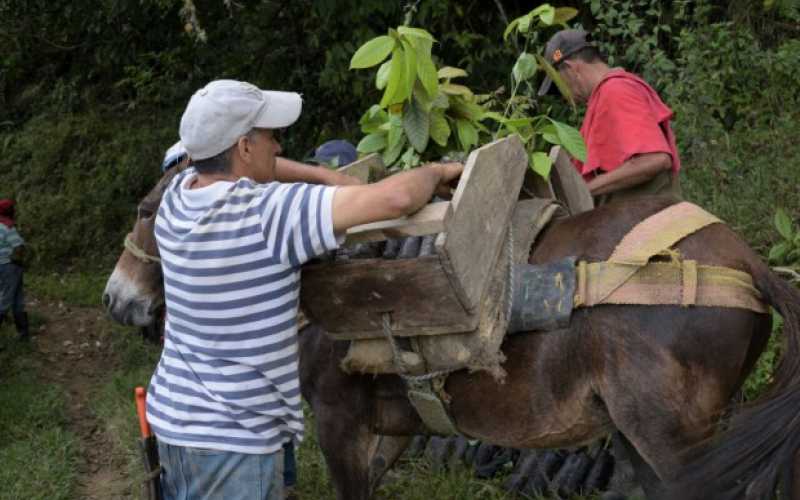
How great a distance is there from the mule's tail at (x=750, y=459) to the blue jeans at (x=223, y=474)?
3.83 ft

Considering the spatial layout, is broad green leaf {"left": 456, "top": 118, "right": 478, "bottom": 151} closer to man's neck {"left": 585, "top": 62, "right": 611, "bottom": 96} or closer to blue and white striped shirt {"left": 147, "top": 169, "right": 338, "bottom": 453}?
blue and white striped shirt {"left": 147, "top": 169, "right": 338, "bottom": 453}

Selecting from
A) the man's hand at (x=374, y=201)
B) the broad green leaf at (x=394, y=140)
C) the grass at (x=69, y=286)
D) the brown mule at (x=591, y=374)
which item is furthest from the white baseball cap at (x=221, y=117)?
the grass at (x=69, y=286)

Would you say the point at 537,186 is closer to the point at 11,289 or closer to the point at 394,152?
the point at 394,152

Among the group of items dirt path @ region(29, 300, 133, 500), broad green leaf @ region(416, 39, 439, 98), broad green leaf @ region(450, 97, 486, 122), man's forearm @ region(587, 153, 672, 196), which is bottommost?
dirt path @ region(29, 300, 133, 500)

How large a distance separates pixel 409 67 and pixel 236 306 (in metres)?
0.99

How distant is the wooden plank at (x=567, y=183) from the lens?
3793 mm

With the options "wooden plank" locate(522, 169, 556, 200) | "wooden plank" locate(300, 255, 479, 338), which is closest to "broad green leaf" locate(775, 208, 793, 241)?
"wooden plank" locate(522, 169, 556, 200)

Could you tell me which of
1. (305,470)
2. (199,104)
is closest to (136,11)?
(305,470)

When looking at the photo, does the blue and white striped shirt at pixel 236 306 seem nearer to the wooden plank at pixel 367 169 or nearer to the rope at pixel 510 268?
the rope at pixel 510 268

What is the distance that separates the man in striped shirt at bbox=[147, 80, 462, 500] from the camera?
8.75 ft

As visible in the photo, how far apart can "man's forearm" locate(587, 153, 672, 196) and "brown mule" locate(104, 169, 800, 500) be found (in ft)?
2.47

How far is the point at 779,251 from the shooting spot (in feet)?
16.8

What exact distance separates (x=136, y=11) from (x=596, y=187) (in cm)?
744

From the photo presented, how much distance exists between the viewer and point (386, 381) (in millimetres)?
3701
